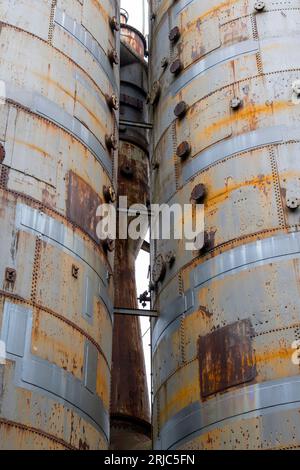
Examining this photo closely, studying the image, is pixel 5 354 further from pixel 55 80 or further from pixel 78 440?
pixel 55 80

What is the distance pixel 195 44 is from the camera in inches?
674

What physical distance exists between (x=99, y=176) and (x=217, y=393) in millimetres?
4759

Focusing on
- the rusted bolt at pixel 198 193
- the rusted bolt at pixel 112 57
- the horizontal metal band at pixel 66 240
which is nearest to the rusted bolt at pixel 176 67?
the rusted bolt at pixel 112 57

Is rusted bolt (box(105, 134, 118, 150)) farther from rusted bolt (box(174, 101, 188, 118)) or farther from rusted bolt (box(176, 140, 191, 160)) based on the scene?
rusted bolt (box(174, 101, 188, 118))

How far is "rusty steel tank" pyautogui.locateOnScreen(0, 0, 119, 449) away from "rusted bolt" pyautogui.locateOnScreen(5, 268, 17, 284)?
0.05 ft

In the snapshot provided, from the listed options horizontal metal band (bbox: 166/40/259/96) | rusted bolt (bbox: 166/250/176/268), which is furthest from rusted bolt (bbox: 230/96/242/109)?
rusted bolt (bbox: 166/250/176/268)

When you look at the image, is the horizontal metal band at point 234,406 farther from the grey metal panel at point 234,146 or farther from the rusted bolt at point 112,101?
the rusted bolt at point 112,101

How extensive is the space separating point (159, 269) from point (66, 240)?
3.20 metres

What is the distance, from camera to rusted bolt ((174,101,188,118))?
16422 millimetres

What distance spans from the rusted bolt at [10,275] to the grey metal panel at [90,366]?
1.74 metres

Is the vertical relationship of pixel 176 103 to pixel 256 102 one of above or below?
above

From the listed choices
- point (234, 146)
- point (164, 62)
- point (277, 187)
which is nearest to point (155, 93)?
point (164, 62)

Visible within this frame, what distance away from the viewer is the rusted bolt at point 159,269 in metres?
15.6
